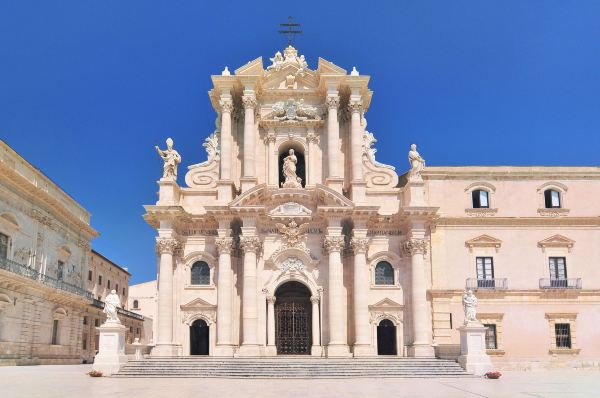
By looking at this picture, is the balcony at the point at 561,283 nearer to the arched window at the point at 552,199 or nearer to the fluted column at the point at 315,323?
the arched window at the point at 552,199

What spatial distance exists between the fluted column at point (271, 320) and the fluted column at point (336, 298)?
3127 millimetres

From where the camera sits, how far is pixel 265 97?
38938 millimetres

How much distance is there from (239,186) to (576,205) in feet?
64.5

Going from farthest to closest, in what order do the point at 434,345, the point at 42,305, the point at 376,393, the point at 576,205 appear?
the point at 42,305 → the point at 576,205 → the point at 434,345 → the point at 376,393

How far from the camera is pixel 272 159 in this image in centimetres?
3800

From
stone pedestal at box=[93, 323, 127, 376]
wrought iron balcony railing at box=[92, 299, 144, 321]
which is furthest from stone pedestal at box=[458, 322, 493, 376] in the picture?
wrought iron balcony railing at box=[92, 299, 144, 321]

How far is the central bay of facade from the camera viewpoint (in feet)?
113

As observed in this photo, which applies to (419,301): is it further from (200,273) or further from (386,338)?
(200,273)

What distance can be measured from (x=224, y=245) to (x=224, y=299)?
9.51ft

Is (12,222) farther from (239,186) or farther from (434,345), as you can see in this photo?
(434,345)

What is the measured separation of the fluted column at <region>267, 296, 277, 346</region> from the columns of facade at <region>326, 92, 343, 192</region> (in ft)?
23.7

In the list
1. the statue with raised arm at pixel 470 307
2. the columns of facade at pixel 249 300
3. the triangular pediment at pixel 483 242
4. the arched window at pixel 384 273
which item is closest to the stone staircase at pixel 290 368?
the statue with raised arm at pixel 470 307

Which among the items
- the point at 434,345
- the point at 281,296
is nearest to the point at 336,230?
the point at 281,296

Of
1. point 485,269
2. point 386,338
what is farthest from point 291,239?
point 485,269
